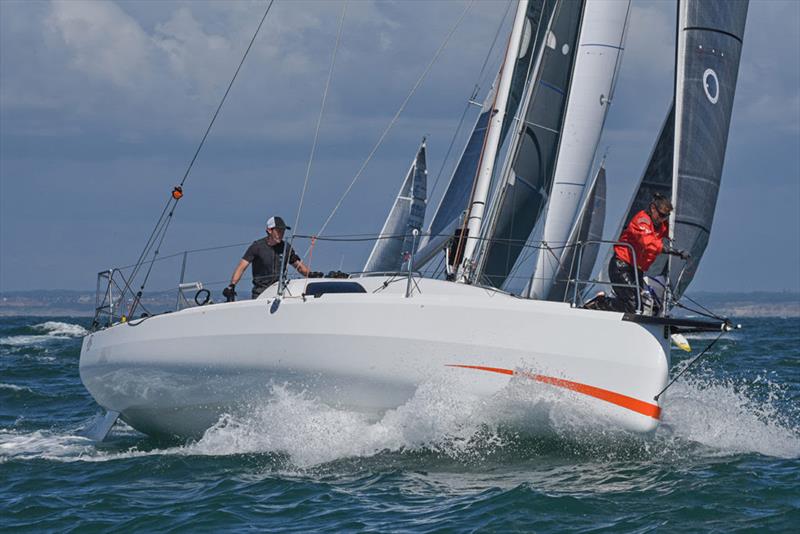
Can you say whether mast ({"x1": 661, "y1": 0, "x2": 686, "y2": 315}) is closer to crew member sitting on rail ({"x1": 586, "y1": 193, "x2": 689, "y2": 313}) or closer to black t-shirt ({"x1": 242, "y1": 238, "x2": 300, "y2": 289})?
crew member sitting on rail ({"x1": 586, "y1": 193, "x2": 689, "y2": 313})

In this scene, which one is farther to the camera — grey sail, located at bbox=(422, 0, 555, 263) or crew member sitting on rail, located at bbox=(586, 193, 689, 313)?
grey sail, located at bbox=(422, 0, 555, 263)

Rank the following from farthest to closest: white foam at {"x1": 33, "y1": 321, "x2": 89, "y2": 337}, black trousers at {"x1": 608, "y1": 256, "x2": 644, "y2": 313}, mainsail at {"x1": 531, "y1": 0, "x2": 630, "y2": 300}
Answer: white foam at {"x1": 33, "y1": 321, "x2": 89, "y2": 337}, mainsail at {"x1": 531, "y1": 0, "x2": 630, "y2": 300}, black trousers at {"x1": 608, "y1": 256, "x2": 644, "y2": 313}

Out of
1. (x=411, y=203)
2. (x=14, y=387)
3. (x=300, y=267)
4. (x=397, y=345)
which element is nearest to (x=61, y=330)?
(x=411, y=203)

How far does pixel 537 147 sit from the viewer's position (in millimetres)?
12945

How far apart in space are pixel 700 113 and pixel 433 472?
540 centimetres

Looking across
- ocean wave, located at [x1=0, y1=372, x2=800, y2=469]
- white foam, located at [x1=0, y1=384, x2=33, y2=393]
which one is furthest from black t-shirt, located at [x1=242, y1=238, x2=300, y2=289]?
white foam, located at [x1=0, y1=384, x2=33, y2=393]

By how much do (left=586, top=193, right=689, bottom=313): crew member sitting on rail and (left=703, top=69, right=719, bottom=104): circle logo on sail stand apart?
2.90m

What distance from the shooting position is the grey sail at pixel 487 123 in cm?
1305

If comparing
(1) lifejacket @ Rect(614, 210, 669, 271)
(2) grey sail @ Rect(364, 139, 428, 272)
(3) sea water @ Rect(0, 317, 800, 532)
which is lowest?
(3) sea water @ Rect(0, 317, 800, 532)

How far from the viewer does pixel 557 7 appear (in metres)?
12.8

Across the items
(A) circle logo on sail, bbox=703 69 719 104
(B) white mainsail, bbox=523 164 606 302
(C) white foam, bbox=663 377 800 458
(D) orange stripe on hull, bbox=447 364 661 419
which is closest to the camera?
(D) orange stripe on hull, bbox=447 364 661 419

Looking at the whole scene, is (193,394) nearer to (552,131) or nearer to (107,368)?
(107,368)

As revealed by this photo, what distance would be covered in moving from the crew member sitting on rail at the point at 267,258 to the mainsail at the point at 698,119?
143 inches

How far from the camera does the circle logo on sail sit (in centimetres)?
1195
